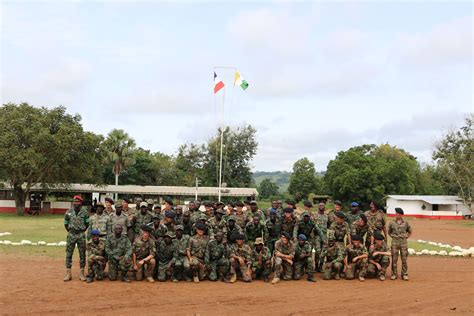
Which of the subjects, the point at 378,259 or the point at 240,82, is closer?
the point at 378,259

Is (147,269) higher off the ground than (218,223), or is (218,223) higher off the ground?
(218,223)

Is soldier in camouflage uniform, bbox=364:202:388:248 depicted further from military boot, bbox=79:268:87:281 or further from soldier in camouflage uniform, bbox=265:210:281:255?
military boot, bbox=79:268:87:281

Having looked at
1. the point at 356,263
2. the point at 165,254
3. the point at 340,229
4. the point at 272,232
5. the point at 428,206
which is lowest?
the point at 356,263

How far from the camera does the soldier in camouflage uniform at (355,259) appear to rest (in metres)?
11.1

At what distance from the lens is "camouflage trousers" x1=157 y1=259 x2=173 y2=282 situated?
10422 mm

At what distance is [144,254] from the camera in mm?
10500

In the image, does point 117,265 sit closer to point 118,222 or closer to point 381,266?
point 118,222

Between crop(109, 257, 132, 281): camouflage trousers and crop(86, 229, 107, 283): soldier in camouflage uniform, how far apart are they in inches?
8.9

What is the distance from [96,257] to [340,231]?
593cm

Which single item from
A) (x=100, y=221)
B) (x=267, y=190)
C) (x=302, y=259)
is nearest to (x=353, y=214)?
(x=302, y=259)

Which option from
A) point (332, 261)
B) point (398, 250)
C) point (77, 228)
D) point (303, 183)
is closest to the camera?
point (77, 228)

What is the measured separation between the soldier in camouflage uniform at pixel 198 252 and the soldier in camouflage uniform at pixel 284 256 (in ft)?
5.60

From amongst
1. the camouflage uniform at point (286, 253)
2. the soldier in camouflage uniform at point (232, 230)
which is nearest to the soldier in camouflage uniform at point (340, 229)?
the camouflage uniform at point (286, 253)

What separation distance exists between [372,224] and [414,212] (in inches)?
1618
